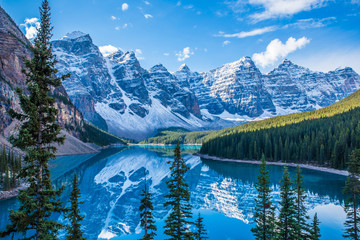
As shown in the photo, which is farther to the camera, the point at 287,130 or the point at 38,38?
the point at 287,130

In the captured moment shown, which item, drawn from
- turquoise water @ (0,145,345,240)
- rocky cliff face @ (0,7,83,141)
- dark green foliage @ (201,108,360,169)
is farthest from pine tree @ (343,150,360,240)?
rocky cliff face @ (0,7,83,141)

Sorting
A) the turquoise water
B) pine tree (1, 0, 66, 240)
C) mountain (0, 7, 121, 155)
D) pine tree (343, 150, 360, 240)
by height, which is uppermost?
mountain (0, 7, 121, 155)

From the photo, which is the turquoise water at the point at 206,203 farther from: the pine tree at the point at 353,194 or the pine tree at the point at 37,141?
the pine tree at the point at 37,141

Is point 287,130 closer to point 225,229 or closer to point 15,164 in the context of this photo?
point 225,229

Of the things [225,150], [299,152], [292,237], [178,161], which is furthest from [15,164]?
[299,152]

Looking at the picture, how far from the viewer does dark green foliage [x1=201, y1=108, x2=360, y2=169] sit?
72062 mm

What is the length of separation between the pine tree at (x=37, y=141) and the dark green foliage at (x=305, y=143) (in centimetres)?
7736

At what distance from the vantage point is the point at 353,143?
70.2 metres

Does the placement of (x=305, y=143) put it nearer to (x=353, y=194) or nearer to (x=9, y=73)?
(x=353, y=194)

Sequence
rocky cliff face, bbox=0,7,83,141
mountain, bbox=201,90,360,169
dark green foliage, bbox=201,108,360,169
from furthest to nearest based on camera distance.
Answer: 1. rocky cliff face, bbox=0,7,83,141
2. dark green foliage, bbox=201,108,360,169
3. mountain, bbox=201,90,360,169

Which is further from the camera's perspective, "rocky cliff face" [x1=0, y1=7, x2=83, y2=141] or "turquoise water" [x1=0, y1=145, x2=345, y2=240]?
"rocky cliff face" [x1=0, y1=7, x2=83, y2=141]

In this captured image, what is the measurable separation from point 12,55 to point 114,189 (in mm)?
102166

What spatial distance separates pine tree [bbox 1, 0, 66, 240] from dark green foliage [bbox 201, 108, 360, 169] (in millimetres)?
77358

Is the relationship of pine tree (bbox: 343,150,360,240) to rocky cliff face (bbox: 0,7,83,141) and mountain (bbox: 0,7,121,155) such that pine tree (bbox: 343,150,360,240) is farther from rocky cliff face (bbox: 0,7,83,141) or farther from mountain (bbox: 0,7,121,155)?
rocky cliff face (bbox: 0,7,83,141)
